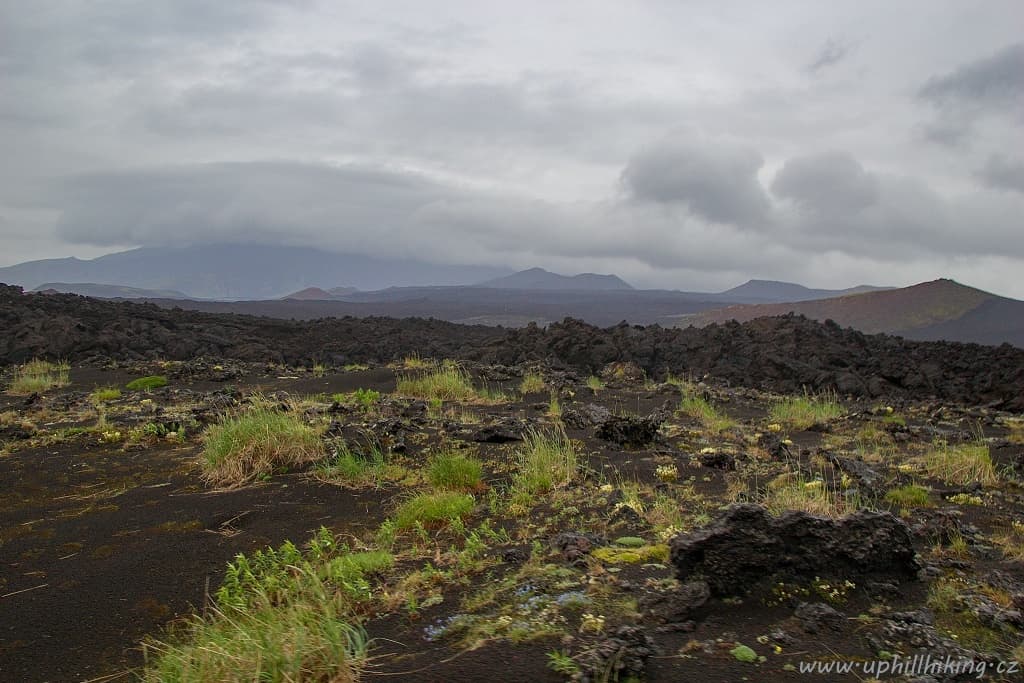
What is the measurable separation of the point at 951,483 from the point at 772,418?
5130mm

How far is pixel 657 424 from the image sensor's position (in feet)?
26.7

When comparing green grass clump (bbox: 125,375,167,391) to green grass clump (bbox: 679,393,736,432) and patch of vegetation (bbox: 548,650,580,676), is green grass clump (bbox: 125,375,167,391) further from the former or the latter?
patch of vegetation (bbox: 548,650,580,676)

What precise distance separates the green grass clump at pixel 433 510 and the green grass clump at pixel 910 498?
3.48 metres

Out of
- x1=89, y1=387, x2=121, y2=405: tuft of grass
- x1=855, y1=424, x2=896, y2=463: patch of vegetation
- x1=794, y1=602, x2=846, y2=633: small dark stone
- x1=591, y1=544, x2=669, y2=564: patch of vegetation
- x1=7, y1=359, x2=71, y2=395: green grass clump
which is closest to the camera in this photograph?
x1=794, y1=602, x2=846, y2=633: small dark stone

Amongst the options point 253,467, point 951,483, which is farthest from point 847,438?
point 253,467

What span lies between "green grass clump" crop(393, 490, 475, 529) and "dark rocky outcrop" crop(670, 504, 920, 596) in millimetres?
2132

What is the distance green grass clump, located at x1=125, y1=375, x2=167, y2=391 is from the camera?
14.4 meters

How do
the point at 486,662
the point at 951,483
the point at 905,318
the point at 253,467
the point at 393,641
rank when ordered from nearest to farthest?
1. the point at 486,662
2. the point at 393,641
3. the point at 951,483
4. the point at 253,467
5. the point at 905,318

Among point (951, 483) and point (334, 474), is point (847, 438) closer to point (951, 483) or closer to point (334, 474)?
point (951, 483)

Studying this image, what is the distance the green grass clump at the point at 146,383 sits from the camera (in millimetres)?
14431

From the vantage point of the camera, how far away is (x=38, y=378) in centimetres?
1461

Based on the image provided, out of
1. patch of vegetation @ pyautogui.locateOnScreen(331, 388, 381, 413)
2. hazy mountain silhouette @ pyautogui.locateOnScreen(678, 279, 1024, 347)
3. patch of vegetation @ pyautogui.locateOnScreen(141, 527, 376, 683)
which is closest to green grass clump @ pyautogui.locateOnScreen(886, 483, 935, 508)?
patch of vegetation @ pyautogui.locateOnScreen(141, 527, 376, 683)

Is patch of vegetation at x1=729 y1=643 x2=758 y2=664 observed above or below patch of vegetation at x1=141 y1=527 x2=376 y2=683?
above

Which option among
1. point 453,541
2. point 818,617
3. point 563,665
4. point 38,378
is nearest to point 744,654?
point 818,617
